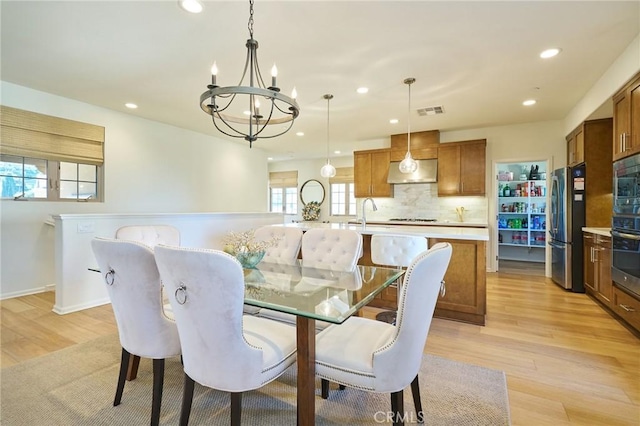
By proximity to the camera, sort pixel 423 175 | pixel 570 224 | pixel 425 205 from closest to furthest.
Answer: pixel 570 224, pixel 423 175, pixel 425 205

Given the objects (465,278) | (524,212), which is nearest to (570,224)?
(465,278)

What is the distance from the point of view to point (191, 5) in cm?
214

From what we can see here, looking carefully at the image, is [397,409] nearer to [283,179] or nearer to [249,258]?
[249,258]

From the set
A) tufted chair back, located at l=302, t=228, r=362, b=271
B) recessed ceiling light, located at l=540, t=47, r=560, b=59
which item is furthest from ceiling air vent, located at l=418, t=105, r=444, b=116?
tufted chair back, located at l=302, t=228, r=362, b=271

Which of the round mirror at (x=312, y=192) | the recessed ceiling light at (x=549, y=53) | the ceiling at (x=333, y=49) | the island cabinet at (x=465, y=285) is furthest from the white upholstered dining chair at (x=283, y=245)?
the round mirror at (x=312, y=192)

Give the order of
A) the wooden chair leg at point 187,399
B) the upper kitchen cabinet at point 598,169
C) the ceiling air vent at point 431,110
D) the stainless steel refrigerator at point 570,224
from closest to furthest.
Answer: the wooden chair leg at point 187,399 < the upper kitchen cabinet at point 598,169 < the stainless steel refrigerator at point 570,224 < the ceiling air vent at point 431,110

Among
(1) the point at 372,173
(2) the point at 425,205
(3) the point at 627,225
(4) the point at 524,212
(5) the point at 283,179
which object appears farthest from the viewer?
(5) the point at 283,179

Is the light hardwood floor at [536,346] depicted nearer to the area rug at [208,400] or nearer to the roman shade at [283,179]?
the area rug at [208,400]

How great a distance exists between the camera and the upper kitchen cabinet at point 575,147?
408cm

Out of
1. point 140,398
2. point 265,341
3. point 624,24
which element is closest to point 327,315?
point 265,341

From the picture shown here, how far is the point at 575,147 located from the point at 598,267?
183cm

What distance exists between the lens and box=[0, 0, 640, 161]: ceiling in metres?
2.22

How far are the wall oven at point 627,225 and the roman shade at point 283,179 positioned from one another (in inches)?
307

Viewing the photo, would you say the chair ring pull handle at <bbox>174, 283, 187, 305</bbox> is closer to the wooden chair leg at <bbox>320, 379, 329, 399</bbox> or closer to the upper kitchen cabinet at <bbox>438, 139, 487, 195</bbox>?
the wooden chair leg at <bbox>320, 379, 329, 399</bbox>
